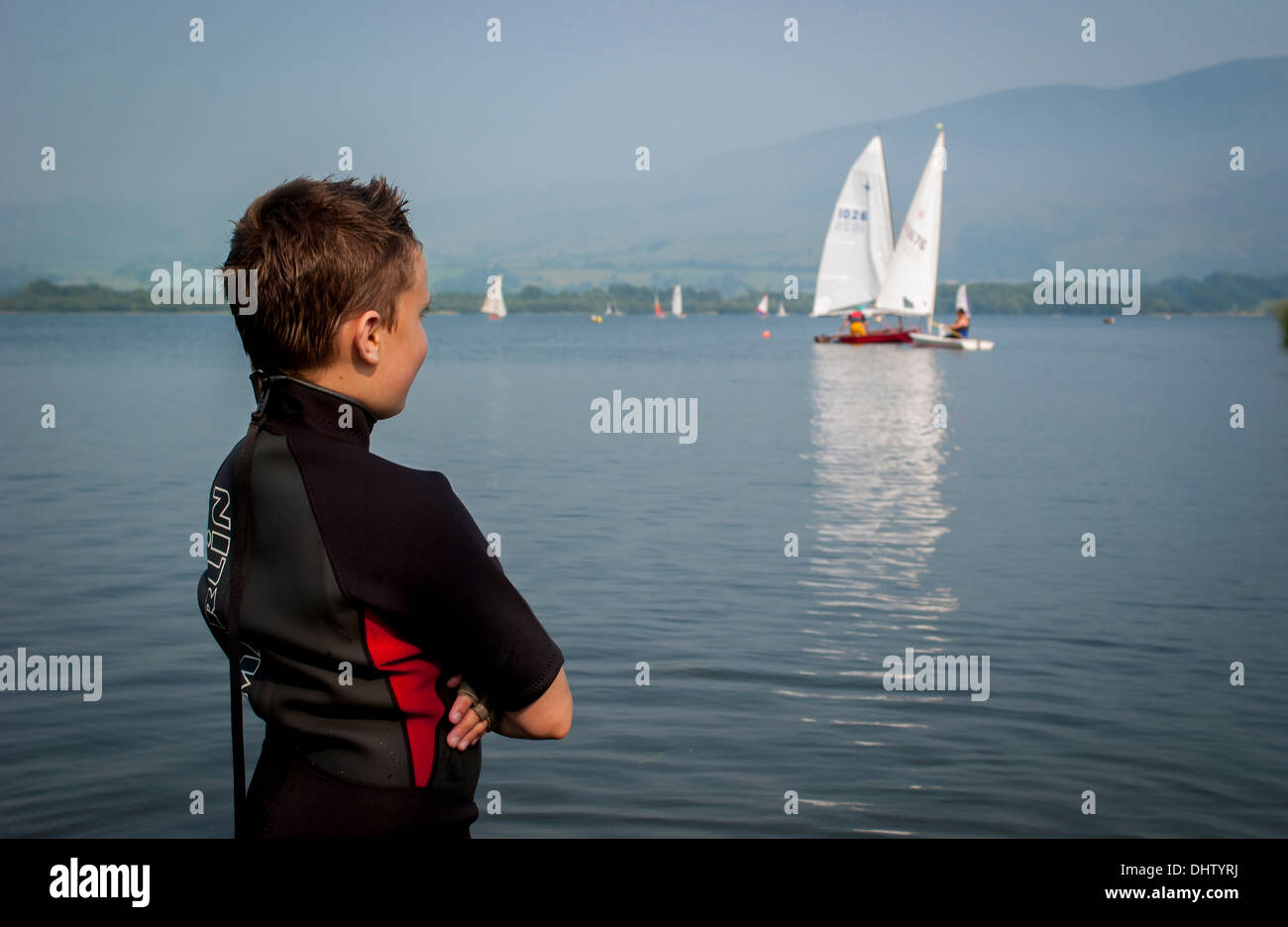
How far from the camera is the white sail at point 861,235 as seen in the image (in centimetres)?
7638

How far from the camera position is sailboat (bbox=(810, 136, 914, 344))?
7631 cm

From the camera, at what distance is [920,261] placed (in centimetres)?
7238

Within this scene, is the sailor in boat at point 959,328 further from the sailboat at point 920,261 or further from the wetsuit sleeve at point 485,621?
the wetsuit sleeve at point 485,621

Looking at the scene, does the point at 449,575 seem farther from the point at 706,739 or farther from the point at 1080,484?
the point at 1080,484

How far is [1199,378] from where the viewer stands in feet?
180

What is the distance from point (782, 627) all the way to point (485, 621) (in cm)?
888

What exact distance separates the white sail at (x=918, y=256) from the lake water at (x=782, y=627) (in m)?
43.8

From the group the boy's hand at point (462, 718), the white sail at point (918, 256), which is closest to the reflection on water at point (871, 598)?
the boy's hand at point (462, 718)

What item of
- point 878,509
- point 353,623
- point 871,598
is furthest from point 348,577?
point 878,509

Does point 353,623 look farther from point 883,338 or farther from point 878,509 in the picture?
point 883,338

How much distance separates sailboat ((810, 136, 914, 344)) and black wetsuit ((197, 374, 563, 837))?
246 feet
